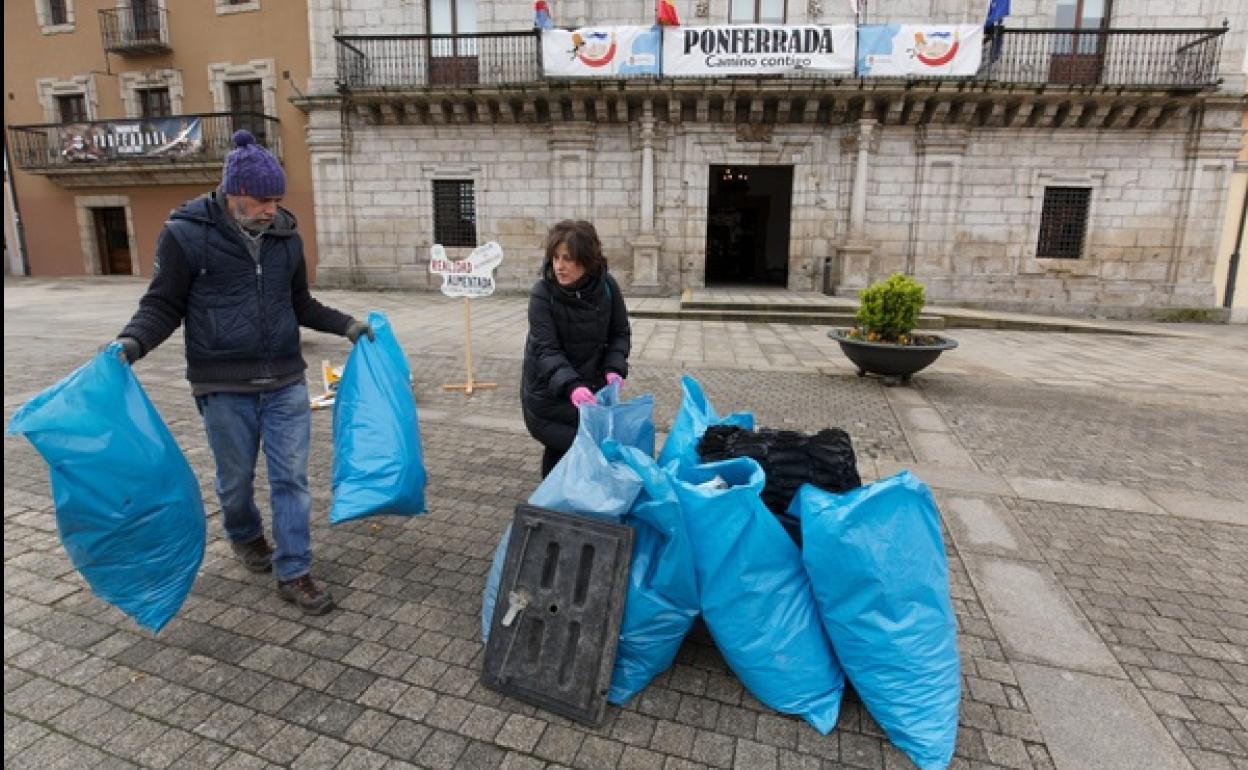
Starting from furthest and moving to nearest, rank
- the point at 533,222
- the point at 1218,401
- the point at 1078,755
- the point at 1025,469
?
the point at 533,222 < the point at 1218,401 < the point at 1025,469 < the point at 1078,755

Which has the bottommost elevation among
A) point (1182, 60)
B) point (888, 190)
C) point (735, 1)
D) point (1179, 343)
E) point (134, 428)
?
point (1179, 343)

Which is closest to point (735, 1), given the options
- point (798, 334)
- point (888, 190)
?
point (888, 190)

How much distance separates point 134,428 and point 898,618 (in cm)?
281

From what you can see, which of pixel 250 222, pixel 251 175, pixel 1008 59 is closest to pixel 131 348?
pixel 250 222

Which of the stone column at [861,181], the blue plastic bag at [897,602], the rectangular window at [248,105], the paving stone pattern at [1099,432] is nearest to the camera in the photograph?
the blue plastic bag at [897,602]

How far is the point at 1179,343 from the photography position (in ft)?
39.8

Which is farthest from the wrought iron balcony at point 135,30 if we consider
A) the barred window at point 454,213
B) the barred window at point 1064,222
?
the barred window at point 1064,222

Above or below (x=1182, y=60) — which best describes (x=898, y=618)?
below

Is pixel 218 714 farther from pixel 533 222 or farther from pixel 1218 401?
pixel 533 222

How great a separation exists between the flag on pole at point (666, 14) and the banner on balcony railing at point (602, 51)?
219 millimetres

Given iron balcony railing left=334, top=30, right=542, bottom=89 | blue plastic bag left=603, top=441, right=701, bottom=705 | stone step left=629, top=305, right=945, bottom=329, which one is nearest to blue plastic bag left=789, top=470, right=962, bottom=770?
blue plastic bag left=603, top=441, right=701, bottom=705

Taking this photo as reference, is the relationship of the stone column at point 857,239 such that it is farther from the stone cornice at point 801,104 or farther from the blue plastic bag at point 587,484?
the blue plastic bag at point 587,484

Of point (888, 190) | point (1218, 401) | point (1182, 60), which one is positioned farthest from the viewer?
point (888, 190)

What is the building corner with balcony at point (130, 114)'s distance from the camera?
1742 centimetres
